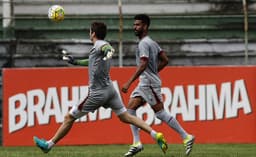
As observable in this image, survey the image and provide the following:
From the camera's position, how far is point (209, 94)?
16703mm

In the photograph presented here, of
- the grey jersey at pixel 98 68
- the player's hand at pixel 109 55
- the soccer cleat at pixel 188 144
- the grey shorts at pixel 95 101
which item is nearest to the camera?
the player's hand at pixel 109 55

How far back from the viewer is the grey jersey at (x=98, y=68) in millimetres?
12094

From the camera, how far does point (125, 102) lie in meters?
16.7

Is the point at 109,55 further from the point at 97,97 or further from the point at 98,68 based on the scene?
the point at 97,97

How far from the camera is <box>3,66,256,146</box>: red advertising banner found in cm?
1648

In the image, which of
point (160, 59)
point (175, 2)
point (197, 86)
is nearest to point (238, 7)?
point (175, 2)

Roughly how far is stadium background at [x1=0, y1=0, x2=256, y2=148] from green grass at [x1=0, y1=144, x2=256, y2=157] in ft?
10.3

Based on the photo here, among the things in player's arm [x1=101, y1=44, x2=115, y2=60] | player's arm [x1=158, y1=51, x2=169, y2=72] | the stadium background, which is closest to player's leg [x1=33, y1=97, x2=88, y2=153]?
player's arm [x1=101, y1=44, x2=115, y2=60]

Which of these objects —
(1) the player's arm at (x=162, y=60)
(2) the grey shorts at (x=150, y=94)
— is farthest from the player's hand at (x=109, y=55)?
(1) the player's arm at (x=162, y=60)

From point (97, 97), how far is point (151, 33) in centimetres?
787

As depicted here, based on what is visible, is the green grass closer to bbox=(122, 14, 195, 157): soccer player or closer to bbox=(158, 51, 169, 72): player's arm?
bbox=(122, 14, 195, 157): soccer player

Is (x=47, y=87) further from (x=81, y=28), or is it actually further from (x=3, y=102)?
(x=81, y=28)

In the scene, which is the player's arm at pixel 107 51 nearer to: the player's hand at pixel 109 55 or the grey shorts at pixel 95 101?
the player's hand at pixel 109 55

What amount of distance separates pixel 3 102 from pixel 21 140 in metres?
0.80
